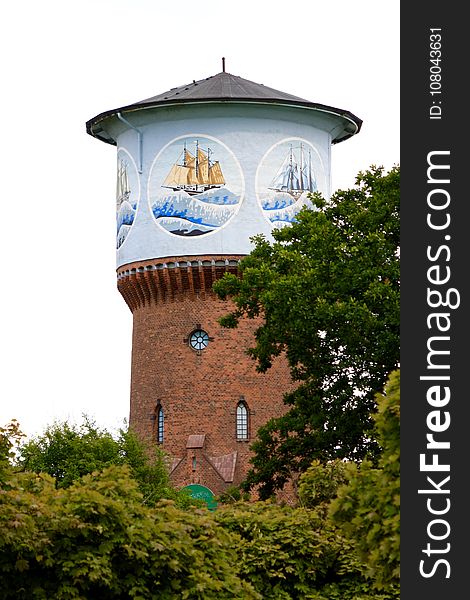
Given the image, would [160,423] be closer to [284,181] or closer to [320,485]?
[284,181]

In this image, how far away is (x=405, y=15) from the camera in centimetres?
1603

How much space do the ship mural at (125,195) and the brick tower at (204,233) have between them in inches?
4.4

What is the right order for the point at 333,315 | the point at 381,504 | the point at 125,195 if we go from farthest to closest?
1. the point at 125,195
2. the point at 333,315
3. the point at 381,504

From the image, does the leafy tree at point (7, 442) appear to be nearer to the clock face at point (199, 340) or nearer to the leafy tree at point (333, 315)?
the leafy tree at point (333, 315)

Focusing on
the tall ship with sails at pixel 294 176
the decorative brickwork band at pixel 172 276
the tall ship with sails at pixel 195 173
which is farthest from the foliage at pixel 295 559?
the tall ship with sails at pixel 294 176

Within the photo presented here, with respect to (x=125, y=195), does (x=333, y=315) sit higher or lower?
lower

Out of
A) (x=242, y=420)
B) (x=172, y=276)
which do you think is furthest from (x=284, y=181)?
(x=242, y=420)

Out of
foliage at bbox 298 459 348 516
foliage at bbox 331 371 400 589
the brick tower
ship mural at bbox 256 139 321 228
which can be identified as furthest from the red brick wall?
foliage at bbox 331 371 400 589

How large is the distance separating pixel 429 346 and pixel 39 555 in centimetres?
755

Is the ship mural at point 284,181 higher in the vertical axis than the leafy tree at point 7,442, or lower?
higher

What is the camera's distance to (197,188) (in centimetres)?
5291

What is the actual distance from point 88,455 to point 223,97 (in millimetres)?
12615

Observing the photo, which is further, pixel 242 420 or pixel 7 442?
pixel 242 420

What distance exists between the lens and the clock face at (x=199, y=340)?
53.6 metres
